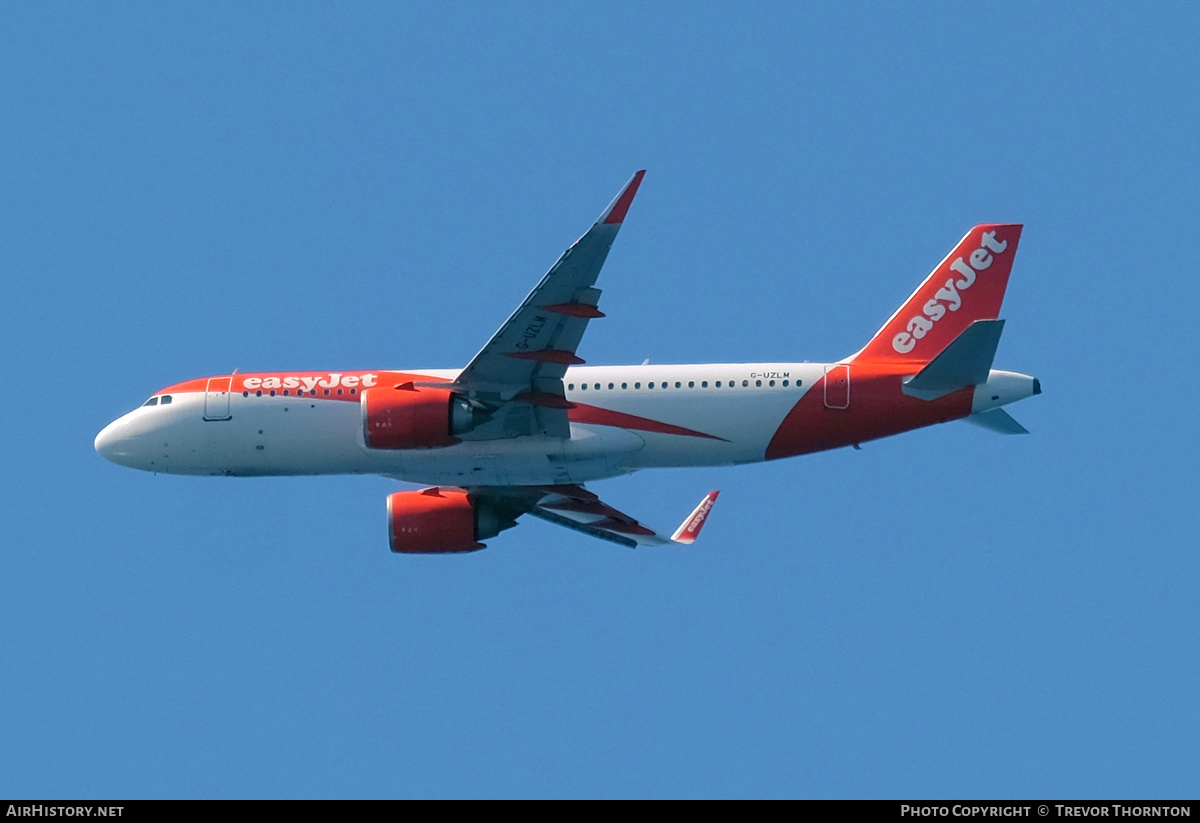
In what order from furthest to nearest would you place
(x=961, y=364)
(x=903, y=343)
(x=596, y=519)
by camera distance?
1. (x=596, y=519)
2. (x=903, y=343)
3. (x=961, y=364)

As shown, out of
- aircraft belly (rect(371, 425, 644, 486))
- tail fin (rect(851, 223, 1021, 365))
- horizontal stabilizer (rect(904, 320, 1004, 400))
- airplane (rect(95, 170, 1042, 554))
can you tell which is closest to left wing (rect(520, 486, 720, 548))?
airplane (rect(95, 170, 1042, 554))

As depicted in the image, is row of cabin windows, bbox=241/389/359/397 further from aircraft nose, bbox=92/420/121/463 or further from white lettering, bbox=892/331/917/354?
white lettering, bbox=892/331/917/354

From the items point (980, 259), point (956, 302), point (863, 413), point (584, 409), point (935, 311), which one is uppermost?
point (980, 259)

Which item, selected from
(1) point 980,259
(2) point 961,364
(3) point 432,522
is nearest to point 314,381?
(3) point 432,522

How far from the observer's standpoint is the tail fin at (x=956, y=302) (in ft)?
124

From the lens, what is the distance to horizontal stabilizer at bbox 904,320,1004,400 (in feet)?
115

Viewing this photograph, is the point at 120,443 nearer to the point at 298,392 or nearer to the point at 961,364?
the point at 298,392

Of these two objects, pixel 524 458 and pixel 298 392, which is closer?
pixel 524 458

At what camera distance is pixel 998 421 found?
36875mm

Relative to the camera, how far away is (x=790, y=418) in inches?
1460

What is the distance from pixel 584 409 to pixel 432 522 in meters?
5.94

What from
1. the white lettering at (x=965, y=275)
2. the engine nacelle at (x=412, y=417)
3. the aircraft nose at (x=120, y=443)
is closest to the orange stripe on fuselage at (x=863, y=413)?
the white lettering at (x=965, y=275)
